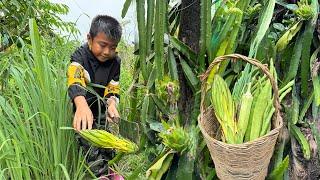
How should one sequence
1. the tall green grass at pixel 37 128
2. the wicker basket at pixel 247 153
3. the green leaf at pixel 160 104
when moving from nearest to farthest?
the wicker basket at pixel 247 153 → the green leaf at pixel 160 104 → the tall green grass at pixel 37 128

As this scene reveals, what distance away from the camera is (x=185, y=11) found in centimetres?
174

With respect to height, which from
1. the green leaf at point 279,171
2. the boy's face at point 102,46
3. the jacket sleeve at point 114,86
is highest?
the boy's face at point 102,46

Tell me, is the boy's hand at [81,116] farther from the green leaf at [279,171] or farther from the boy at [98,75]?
the green leaf at [279,171]

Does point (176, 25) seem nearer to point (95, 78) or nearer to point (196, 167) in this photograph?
point (95, 78)

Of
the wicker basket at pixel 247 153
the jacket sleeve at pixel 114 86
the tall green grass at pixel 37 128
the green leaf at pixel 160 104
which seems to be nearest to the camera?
the wicker basket at pixel 247 153

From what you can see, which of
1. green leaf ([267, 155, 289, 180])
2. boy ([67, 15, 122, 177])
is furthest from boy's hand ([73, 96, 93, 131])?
→ green leaf ([267, 155, 289, 180])

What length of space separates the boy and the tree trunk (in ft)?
0.91

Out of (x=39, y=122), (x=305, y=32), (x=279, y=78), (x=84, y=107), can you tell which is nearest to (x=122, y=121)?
(x=84, y=107)

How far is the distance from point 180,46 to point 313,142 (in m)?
0.50

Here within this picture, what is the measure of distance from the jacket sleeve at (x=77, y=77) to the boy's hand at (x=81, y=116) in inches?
1.1

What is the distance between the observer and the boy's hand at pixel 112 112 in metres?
1.89

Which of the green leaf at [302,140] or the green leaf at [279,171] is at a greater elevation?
the green leaf at [302,140]

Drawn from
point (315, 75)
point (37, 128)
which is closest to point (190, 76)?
point (315, 75)

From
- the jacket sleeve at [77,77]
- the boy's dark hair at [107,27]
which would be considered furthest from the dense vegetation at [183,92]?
the boy's dark hair at [107,27]
